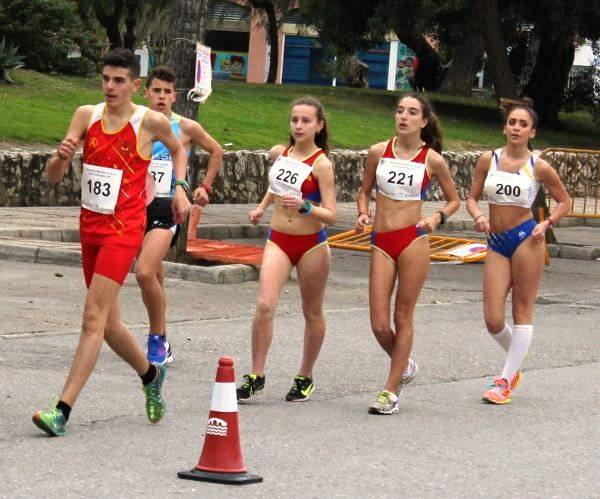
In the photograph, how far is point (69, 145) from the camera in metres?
7.30

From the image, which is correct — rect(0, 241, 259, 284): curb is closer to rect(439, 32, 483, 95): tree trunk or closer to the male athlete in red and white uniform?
the male athlete in red and white uniform

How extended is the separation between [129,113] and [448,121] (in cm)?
2922

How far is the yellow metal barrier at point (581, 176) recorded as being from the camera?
2480 cm

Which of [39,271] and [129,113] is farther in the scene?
[39,271]

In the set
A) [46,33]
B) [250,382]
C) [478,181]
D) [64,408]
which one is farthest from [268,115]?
[64,408]

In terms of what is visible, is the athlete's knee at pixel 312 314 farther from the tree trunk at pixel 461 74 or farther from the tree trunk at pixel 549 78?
the tree trunk at pixel 461 74

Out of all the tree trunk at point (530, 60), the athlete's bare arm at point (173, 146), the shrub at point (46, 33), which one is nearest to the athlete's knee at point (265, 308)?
the athlete's bare arm at point (173, 146)

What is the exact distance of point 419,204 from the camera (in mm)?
8703

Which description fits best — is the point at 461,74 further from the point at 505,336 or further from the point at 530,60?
the point at 505,336

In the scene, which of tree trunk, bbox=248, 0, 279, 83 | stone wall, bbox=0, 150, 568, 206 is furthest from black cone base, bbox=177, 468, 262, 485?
tree trunk, bbox=248, 0, 279, 83

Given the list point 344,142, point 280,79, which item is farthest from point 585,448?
point 280,79

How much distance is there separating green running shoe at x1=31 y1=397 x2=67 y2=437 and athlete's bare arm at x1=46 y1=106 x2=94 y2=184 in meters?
1.22

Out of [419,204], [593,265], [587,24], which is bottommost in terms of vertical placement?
[593,265]

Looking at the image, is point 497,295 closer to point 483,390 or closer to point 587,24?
point 483,390
